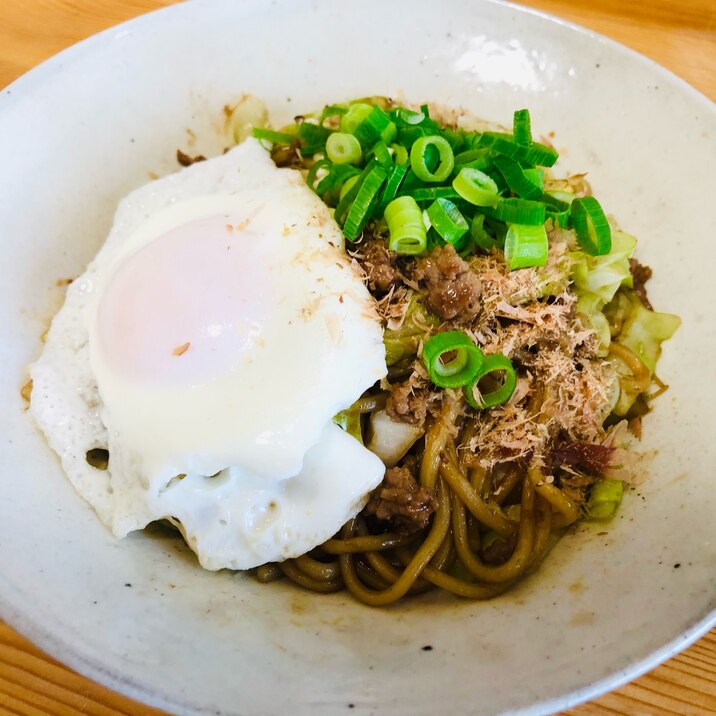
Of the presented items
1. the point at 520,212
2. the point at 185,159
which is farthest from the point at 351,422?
the point at 185,159

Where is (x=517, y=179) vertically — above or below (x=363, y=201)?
above

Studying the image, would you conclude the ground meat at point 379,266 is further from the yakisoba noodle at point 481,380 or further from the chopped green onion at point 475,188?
the chopped green onion at point 475,188

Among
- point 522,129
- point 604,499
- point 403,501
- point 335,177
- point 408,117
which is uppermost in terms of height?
point 522,129

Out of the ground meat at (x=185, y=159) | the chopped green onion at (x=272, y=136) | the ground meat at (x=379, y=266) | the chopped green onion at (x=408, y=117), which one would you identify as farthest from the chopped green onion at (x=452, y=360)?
the ground meat at (x=185, y=159)

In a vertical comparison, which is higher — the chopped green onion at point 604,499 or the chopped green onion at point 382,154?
the chopped green onion at point 382,154

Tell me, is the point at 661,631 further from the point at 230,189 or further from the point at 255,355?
the point at 230,189

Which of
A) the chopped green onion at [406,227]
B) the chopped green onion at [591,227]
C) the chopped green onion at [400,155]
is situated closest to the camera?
the chopped green onion at [406,227]

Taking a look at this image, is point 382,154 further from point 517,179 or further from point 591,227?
point 591,227
